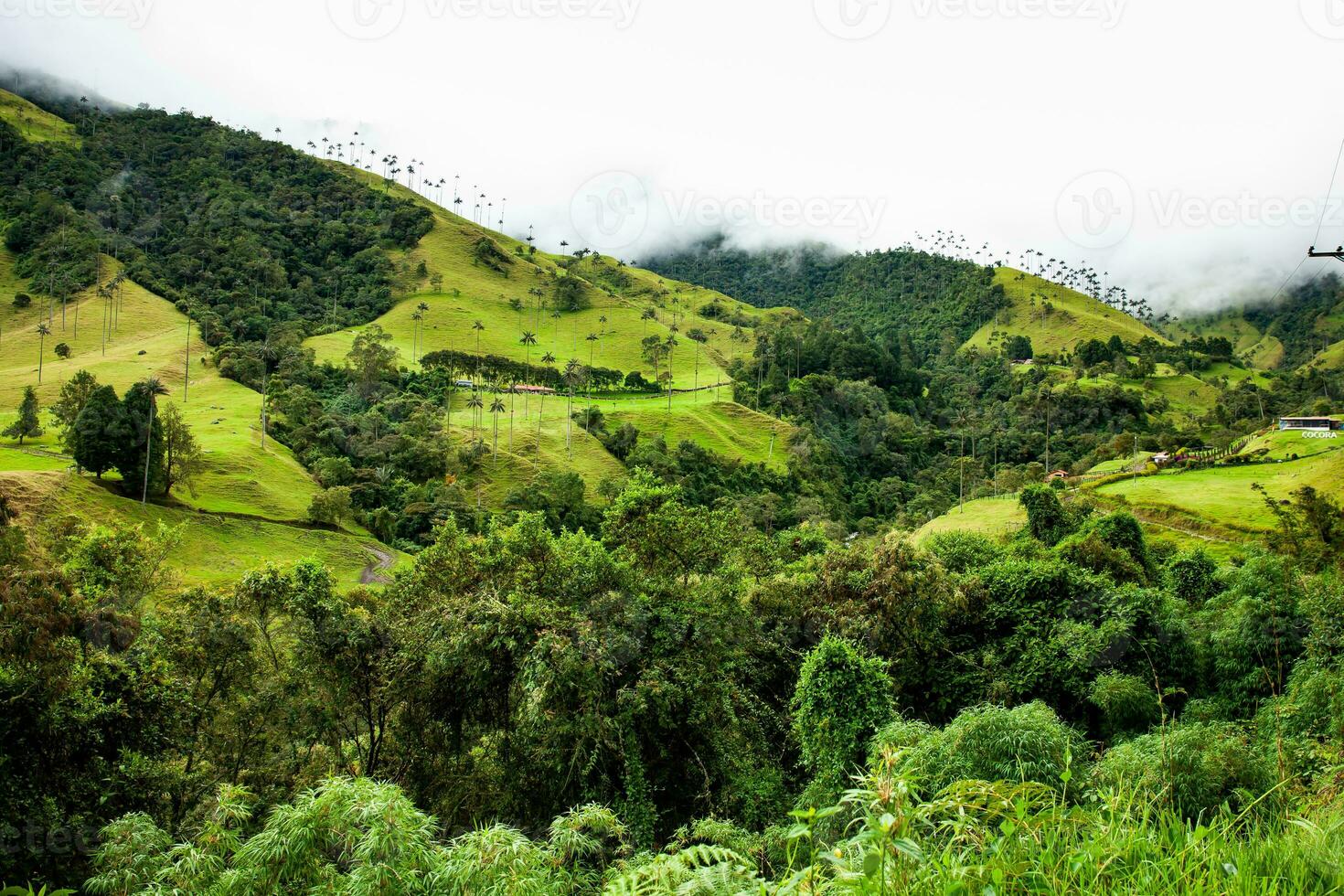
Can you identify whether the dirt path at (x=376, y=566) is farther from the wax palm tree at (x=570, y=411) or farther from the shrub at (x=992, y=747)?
the shrub at (x=992, y=747)

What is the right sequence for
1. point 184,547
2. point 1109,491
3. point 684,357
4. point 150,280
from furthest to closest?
point 684,357 → point 150,280 → point 1109,491 → point 184,547

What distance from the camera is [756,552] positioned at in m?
25.9

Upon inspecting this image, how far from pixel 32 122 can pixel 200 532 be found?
17574 centimetres

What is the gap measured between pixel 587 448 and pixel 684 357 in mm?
49147

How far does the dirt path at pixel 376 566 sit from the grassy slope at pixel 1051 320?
141m

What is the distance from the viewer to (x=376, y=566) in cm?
5619

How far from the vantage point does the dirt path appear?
52.9 meters

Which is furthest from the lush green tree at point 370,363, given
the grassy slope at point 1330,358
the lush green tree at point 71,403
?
the grassy slope at point 1330,358

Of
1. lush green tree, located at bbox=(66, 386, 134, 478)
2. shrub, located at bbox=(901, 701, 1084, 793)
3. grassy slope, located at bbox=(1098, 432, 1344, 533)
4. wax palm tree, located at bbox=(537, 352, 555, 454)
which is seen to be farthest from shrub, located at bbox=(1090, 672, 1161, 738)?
wax palm tree, located at bbox=(537, 352, 555, 454)

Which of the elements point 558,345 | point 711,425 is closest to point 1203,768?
point 711,425

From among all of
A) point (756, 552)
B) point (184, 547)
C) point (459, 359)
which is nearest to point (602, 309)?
point (459, 359)

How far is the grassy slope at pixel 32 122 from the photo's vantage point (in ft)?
529

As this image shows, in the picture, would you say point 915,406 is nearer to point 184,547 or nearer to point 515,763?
point 184,547

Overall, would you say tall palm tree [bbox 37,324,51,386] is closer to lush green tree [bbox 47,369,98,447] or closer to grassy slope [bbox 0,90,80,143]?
lush green tree [bbox 47,369,98,447]
